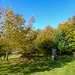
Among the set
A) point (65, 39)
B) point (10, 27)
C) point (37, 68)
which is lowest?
point (37, 68)

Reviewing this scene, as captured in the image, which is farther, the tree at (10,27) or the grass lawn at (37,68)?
the tree at (10,27)

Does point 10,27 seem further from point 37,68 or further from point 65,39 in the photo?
point 65,39

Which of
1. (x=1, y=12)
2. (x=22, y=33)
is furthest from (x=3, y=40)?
(x=1, y=12)

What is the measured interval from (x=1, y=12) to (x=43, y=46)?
8.69m

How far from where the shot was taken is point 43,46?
11227 mm

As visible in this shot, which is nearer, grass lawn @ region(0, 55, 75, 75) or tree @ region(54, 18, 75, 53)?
grass lawn @ region(0, 55, 75, 75)

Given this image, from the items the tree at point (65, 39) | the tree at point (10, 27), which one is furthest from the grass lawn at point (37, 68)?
the tree at point (65, 39)

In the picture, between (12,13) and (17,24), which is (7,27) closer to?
(17,24)

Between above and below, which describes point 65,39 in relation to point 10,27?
below

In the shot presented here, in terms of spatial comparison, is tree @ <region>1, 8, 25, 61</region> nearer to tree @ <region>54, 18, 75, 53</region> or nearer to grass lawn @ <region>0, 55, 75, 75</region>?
grass lawn @ <region>0, 55, 75, 75</region>

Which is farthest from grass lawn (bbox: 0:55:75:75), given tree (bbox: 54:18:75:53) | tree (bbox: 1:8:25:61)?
tree (bbox: 54:18:75:53)

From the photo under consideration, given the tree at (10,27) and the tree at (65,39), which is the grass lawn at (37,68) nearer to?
the tree at (10,27)

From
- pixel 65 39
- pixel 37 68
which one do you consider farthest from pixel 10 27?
pixel 65 39

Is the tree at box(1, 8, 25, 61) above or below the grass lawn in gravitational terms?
above
